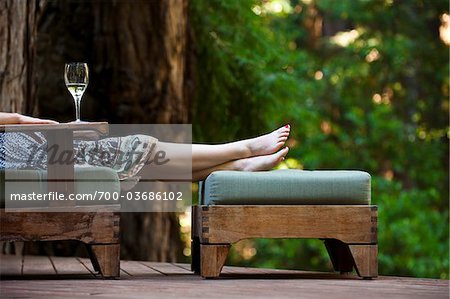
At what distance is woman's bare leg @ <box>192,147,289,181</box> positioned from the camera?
3901 millimetres

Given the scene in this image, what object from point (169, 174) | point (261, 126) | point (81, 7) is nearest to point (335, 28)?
point (261, 126)

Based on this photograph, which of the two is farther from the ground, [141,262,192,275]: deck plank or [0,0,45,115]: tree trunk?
[0,0,45,115]: tree trunk

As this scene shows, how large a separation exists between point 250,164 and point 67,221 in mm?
857

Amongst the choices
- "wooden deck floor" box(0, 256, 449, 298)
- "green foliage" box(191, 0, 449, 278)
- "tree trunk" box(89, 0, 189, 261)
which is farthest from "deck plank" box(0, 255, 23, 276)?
"green foliage" box(191, 0, 449, 278)

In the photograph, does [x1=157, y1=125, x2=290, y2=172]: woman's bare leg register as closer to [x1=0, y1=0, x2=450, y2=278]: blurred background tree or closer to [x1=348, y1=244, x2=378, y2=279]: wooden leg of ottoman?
[x1=348, y1=244, x2=378, y2=279]: wooden leg of ottoman

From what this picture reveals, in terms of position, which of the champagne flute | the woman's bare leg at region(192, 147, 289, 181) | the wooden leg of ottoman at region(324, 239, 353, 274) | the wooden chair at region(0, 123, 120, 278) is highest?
the champagne flute

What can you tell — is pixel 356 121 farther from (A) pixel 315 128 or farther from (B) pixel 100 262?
(B) pixel 100 262

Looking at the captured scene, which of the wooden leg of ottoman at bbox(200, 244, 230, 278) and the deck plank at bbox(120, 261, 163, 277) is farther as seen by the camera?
the deck plank at bbox(120, 261, 163, 277)

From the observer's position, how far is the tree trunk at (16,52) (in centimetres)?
496

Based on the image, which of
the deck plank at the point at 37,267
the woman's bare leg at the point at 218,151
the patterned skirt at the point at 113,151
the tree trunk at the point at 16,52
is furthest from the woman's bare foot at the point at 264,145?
the tree trunk at the point at 16,52

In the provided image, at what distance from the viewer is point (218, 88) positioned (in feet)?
22.1

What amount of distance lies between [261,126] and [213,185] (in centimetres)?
336

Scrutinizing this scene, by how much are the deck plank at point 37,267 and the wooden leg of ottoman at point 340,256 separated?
1239 millimetres
